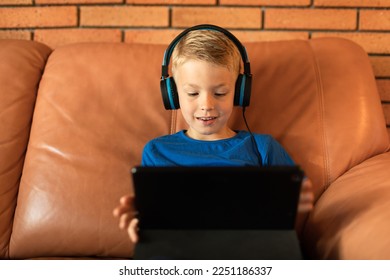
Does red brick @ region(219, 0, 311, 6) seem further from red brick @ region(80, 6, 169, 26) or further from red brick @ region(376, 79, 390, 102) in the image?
red brick @ region(376, 79, 390, 102)

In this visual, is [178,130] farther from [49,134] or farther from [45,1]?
[45,1]

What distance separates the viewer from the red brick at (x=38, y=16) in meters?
1.53

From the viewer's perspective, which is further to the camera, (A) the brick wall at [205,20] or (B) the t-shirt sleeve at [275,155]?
(A) the brick wall at [205,20]

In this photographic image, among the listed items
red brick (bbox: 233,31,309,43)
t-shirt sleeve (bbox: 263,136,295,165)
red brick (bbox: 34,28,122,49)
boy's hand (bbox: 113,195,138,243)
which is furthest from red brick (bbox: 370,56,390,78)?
boy's hand (bbox: 113,195,138,243)

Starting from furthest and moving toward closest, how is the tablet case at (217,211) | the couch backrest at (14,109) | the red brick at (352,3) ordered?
the red brick at (352,3) → the couch backrest at (14,109) → the tablet case at (217,211)

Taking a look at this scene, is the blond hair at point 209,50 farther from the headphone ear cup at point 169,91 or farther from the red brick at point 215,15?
the red brick at point 215,15

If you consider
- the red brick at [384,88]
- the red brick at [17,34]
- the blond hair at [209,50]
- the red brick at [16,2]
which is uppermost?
the red brick at [16,2]

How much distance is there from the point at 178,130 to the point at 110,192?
270 mm

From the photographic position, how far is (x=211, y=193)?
29.8 inches

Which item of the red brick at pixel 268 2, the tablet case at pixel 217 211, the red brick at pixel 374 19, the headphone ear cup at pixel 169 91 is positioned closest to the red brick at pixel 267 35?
the red brick at pixel 268 2

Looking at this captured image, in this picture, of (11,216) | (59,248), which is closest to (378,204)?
(59,248)

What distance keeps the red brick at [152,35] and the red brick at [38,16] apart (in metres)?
0.22

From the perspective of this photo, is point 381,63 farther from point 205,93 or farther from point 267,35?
point 205,93

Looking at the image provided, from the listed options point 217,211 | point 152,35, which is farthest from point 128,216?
point 152,35
